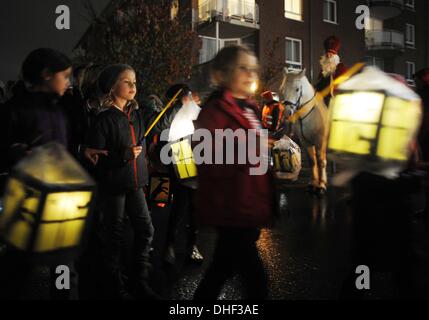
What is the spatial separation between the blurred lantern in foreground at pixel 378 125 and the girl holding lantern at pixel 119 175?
1690 mm

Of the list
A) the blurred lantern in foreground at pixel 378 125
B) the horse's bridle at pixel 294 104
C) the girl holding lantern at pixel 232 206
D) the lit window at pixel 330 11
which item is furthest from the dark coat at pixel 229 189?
the lit window at pixel 330 11

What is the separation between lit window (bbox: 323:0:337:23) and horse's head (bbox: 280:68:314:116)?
19.6m

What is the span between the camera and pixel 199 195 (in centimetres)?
243

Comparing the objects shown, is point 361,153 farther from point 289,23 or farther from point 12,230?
point 289,23

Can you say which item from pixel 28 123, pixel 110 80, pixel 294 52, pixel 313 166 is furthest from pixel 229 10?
pixel 28 123

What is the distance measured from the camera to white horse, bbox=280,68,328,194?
8391 millimetres

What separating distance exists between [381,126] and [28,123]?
2015 millimetres

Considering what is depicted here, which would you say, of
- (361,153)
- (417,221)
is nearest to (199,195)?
(361,153)

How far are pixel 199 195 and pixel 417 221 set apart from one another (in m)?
4.74

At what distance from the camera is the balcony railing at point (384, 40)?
28656 millimetres

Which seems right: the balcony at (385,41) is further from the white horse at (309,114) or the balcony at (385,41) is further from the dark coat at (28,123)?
the dark coat at (28,123)

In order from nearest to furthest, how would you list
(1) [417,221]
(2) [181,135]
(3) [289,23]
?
(2) [181,135] < (1) [417,221] < (3) [289,23]

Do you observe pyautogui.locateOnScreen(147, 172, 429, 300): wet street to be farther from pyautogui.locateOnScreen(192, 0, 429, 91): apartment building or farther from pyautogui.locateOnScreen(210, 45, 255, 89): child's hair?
pyautogui.locateOnScreen(192, 0, 429, 91): apartment building
